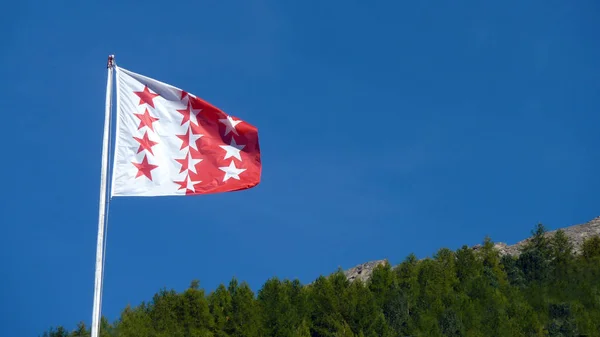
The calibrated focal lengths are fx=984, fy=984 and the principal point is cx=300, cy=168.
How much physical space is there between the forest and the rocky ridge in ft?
53.3

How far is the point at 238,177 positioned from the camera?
26.4 meters

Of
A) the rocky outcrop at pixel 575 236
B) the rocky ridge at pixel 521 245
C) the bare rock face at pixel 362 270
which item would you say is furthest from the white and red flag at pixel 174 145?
the rocky outcrop at pixel 575 236

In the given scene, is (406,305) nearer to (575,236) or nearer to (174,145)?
(575,236)

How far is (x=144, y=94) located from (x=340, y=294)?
73310 millimetres

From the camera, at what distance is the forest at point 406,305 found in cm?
8094

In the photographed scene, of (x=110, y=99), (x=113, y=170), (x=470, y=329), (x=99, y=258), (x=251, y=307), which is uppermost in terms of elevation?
(x=251, y=307)

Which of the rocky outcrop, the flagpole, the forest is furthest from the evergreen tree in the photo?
the flagpole

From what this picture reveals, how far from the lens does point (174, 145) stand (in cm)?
2564

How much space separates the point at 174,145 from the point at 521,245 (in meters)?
113

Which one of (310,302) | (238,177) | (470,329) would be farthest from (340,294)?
(238,177)

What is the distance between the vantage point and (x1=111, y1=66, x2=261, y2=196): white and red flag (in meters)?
24.7

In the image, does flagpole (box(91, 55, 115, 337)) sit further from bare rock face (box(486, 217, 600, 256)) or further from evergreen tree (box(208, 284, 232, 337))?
bare rock face (box(486, 217, 600, 256))

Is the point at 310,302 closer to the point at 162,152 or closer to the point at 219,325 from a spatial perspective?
the point at 219,325

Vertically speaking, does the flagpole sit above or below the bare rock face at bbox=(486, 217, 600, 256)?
below
